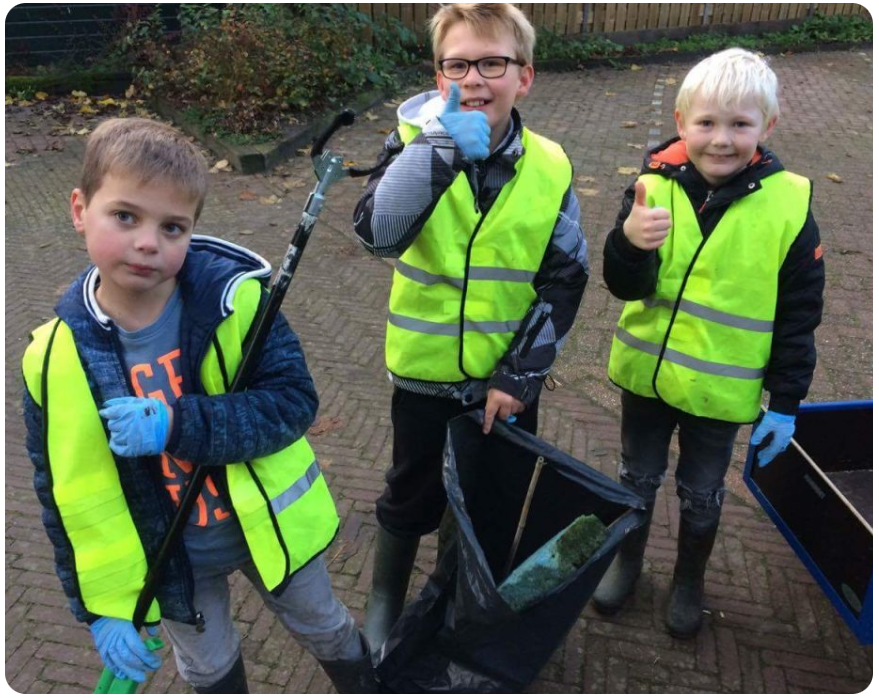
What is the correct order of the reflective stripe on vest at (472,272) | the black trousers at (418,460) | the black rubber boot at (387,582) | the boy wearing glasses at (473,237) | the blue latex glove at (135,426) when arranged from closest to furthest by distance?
the blue latex glove at (135,426), the boy wearing glasses at (473,237), the reflective stripe on vest at (472,272), the black trousers at (418,460), the black rubber boot at (387,582)

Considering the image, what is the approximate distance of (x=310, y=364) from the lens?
167 inches

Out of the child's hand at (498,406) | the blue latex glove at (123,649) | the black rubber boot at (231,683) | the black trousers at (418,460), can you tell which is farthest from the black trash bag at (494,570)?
the blue latex glove at (123,649)

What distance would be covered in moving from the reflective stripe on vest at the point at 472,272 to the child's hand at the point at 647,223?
0.21 m

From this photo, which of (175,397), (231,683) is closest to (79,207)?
(175,397)

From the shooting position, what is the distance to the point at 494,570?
2.31 m

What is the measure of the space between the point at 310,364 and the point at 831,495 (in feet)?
9.08

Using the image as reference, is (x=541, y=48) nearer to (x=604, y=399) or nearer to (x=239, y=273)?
(x=604, y=399)

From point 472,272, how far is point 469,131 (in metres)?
0.40

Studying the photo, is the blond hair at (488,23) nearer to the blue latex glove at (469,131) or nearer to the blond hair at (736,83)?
the blue latex glove at (469,131)

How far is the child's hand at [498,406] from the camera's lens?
207 centimetres

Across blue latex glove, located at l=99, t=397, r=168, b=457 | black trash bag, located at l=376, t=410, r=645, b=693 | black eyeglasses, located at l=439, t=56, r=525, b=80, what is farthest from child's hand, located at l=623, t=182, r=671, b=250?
blue latex glove, located at l=99, t=397, r=168, b=457

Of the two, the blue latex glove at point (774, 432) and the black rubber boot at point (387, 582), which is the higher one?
the blue latex glove at point (774, 432)

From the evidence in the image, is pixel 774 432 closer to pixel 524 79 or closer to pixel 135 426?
pixel 524 79

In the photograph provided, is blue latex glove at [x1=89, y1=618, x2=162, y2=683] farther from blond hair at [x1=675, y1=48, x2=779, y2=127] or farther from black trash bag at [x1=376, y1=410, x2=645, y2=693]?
blond hair at [x1=675, y1=48, x2=779, y2=127]
